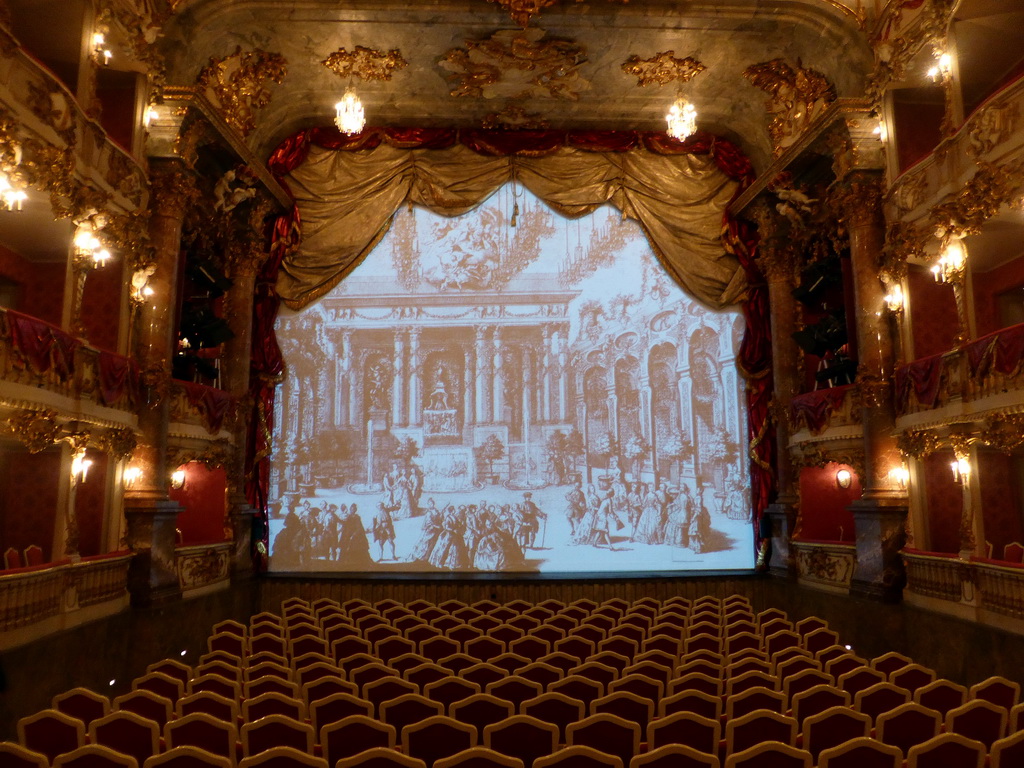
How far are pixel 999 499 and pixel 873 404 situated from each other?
2.80 m

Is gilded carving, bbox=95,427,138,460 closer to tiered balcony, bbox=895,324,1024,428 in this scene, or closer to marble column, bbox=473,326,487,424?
marble column, bbox=473,326,487,424

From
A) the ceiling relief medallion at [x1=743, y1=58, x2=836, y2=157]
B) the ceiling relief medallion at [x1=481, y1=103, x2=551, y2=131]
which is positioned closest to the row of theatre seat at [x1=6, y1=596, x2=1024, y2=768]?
the ceiling relief medallion at [x1=743, y1=58, x2=836, y2=157]

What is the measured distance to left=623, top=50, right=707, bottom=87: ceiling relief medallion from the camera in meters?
14.3

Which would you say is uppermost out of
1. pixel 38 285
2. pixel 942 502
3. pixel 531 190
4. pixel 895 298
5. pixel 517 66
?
pixel 517 66

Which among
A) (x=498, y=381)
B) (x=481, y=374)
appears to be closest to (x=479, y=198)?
(x=481, y=374)

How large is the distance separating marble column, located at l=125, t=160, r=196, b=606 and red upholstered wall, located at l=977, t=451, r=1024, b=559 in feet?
38.8

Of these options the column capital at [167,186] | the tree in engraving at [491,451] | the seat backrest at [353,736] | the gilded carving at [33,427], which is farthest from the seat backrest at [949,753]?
the column capital at [167,186]

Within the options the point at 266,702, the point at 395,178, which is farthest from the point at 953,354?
the point at 395,178

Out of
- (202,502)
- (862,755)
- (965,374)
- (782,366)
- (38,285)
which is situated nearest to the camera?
(862,755)

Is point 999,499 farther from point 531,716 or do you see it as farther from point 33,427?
point 33,427

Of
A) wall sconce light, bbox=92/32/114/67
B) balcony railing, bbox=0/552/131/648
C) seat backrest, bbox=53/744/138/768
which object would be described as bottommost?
seat backrest, bbox=53/744/138/768

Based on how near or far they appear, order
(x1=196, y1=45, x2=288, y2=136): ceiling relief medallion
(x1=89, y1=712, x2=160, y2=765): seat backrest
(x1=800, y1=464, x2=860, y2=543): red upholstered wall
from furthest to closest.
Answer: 1. (x1=800, y1=464, x2=860, y2=543): red upholstered wall
2. (x1=196, y1=45, x2=288, y2=136): ceiling relief medallion
3. (x1=89, y1=712, x2=160, y2=765): seat backrest

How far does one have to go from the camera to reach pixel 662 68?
574 inches

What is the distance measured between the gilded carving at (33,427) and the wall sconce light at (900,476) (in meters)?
10.7
